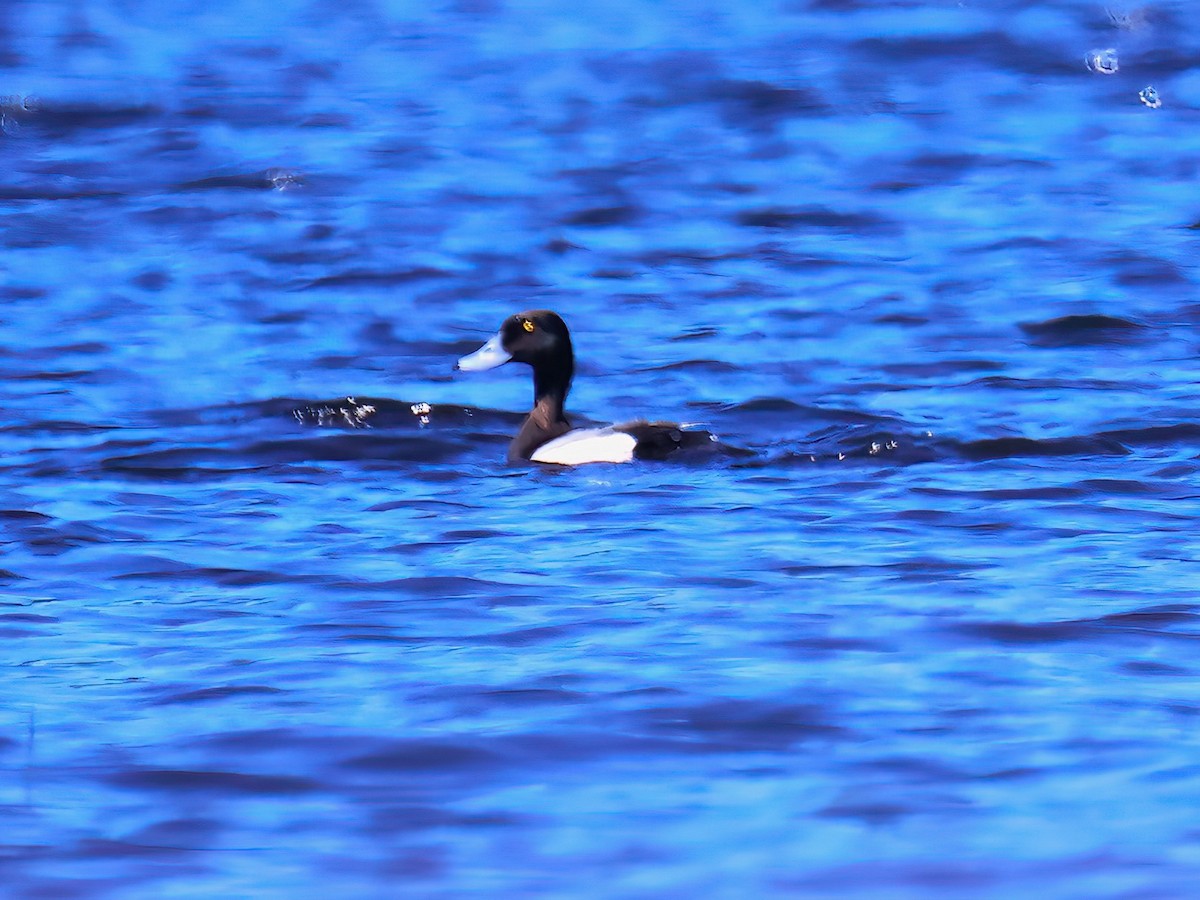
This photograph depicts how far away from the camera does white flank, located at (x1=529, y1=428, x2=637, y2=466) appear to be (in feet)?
38.4

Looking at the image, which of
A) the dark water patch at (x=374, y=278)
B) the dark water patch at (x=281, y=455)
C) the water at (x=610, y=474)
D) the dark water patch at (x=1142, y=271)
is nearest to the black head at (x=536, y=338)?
the water at (x=610, y=474)

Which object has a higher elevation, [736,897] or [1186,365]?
[736,897]

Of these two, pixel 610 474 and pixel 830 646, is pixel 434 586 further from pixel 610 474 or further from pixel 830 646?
pixel 610 474

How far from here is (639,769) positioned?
6305mm

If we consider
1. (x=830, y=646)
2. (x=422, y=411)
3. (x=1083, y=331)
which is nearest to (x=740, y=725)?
(x=830, y=646)

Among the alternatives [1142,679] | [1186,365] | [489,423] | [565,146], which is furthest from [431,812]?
[565,146]

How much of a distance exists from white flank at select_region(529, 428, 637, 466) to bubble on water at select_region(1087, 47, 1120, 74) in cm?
1377

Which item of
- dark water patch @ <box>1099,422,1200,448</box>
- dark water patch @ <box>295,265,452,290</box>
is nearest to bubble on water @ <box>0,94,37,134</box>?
dark water patch @ <box>295,265,452,290</box>

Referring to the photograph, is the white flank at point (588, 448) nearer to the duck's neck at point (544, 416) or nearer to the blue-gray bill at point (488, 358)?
the duck's neck at point (544, 416)

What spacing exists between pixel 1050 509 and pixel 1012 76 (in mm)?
15061

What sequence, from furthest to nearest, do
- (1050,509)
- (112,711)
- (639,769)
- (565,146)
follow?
(565,146) < (1050,509) < (112,711) < (639,769)

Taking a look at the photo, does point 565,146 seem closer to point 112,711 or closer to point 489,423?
point 489,423

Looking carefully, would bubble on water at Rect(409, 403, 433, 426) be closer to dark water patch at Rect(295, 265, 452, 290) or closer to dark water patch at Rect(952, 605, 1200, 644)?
dark water patch at Rect(295, 265, 452, 290)

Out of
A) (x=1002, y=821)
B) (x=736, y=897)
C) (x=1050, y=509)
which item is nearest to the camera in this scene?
(x=736, y=897)
